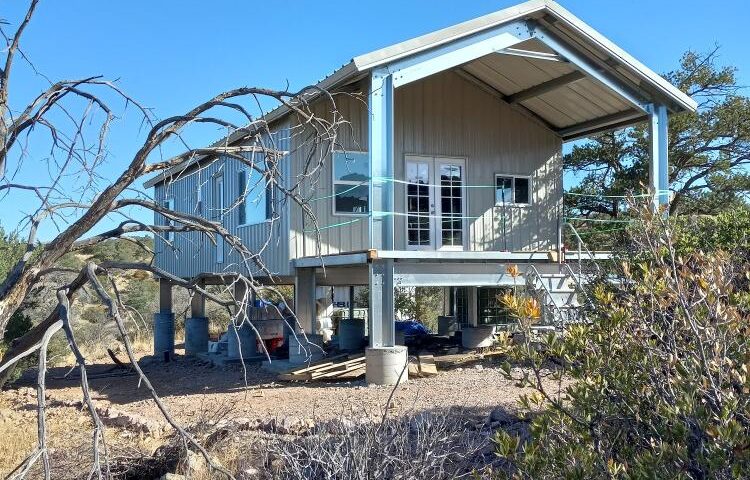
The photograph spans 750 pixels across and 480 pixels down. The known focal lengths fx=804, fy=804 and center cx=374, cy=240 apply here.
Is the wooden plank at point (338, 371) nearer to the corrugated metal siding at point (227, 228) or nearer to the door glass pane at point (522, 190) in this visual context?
the corrugated metal siding at point (227, 228)

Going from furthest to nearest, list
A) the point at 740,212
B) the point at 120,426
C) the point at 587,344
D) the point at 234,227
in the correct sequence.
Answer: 1. the point at 234,227
2. the point at 120,426
3. the point at 740,212
4. the point at 587,344

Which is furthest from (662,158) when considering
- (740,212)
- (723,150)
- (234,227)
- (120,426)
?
(120,426)

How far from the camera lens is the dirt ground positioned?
977cm

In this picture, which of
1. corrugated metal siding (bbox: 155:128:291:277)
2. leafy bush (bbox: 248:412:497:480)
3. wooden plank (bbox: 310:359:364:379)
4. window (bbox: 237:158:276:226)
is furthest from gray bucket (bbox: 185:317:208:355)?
leafy bush (bbox: 248:412:497:480)

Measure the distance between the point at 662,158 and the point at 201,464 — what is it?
35.5 ft

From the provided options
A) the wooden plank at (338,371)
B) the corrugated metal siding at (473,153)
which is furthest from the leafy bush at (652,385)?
the corrugated metal siding at (473,153)

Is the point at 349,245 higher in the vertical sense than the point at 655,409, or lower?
higher

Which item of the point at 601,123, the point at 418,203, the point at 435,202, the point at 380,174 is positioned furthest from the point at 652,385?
the point at 601,123

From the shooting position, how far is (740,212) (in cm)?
1000

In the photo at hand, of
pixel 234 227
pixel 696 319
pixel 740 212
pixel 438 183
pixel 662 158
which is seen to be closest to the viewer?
pixel 696 319

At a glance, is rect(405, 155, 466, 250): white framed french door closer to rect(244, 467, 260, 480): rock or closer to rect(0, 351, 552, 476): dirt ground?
rect(0, 351, 552, 476): dirt ground

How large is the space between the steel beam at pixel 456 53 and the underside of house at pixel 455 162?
23 millimetres

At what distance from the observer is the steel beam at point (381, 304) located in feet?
40.4

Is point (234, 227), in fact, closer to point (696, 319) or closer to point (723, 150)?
point (723, 150)
